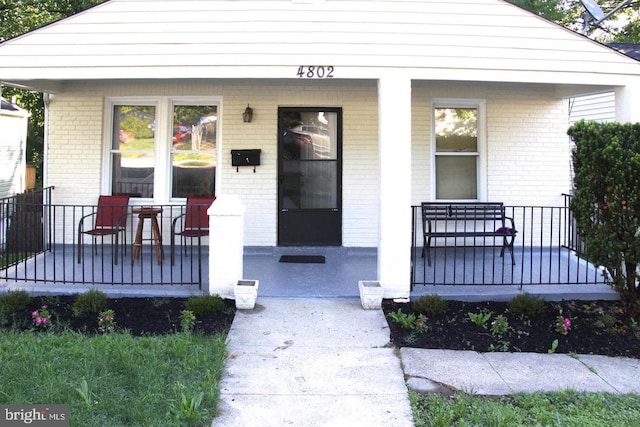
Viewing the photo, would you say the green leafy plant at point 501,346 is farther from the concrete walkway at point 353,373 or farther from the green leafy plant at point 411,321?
the green leafy plant at point 411,321

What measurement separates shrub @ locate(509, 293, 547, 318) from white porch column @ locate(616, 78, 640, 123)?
2.50 meters

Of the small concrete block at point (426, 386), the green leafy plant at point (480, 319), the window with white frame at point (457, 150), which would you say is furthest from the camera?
the window with white frame at point (457, 150)

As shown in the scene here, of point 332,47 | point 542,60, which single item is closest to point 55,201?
point 332,47

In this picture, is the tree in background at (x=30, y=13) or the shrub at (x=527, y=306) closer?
the shrub at (x=527, y=306)

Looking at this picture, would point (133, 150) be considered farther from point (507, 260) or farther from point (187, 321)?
point (507, 260)

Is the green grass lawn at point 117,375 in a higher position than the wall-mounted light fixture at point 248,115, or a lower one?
lower

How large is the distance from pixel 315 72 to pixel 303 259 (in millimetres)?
2939

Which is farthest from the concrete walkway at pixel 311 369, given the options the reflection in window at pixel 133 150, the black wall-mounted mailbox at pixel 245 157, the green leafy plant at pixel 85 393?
the reflection in window at pixel 133 150

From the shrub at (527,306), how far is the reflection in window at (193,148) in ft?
16.2

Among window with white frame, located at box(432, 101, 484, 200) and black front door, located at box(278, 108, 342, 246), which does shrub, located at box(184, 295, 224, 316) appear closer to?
black front door, located at box(278, 108, 342, 246)

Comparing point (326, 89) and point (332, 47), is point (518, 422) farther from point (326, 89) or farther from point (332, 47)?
point (326, 89)

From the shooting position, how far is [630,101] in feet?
20.7

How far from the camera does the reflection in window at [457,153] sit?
340 inches

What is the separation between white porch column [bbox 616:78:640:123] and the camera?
6285 mm
